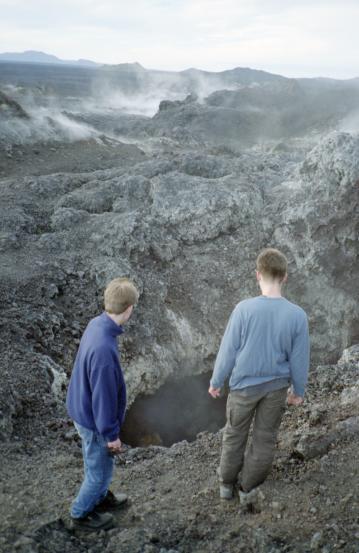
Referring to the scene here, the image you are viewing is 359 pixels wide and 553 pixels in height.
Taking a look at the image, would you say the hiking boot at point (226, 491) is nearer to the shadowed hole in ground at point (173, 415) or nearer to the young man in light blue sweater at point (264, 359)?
the young man in light blue sweater at point (264, 359)

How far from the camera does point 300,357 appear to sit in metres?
3.89

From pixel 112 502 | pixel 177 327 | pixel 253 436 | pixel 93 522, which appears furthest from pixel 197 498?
pixel 177 327

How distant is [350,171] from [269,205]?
6.11 feet

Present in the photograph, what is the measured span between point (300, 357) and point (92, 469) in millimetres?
1842

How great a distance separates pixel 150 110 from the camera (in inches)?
1946

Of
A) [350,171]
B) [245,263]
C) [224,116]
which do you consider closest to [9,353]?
[245,263]

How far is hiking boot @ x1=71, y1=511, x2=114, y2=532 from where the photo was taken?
405 cm

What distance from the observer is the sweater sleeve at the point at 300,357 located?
12.6 feet

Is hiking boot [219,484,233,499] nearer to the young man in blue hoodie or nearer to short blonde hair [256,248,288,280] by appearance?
the young man in blue hoodie

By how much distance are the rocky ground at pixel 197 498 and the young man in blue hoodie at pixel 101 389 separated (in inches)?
16.6

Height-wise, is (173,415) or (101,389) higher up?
(101,389)

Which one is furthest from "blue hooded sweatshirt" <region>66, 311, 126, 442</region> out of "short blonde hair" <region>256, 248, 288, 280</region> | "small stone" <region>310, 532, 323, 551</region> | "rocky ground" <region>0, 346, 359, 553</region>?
"small stone" <region>310, 532, 323, 551</region>

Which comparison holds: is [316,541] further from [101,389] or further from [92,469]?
[101,389]

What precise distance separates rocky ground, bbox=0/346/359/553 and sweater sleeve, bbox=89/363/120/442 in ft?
3.17
